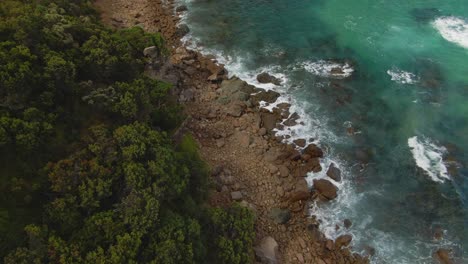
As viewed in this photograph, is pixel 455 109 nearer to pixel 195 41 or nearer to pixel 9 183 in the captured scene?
pixel 195 41

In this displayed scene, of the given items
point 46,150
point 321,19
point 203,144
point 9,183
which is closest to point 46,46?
point 46,150

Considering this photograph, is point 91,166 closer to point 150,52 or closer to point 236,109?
point 150,52

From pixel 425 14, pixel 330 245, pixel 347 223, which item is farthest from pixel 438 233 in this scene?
pixel 425 14

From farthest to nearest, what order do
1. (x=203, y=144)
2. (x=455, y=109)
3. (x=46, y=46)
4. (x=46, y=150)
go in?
(x=455, y=109), (x=203, y=144), (x=46, y=46), (x=46, y=150)

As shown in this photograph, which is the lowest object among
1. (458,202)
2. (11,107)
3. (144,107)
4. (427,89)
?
(458,202)

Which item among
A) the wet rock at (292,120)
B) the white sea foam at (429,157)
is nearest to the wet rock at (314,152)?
the wet rock at (292,120)

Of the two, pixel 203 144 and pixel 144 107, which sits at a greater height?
pixel 144 107

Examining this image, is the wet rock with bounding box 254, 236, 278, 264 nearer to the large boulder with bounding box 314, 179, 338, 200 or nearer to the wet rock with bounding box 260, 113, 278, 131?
the large boulder with bounding box 314, 179, 338, 200
